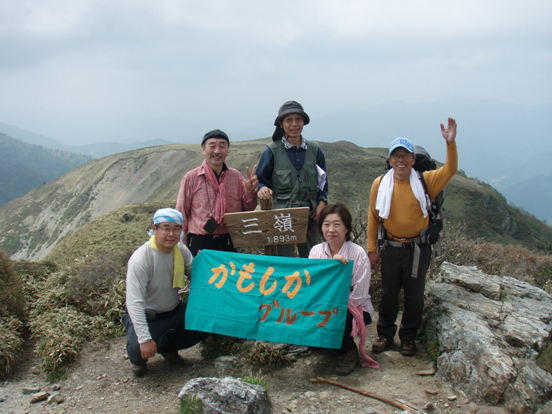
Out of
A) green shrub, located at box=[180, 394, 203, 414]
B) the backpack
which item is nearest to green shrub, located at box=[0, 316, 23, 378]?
green shrub, located at box=[180, 394, 203, 414]

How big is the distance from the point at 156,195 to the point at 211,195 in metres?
60.3

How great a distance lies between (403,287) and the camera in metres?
4.41

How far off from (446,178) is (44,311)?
5748 millimetres

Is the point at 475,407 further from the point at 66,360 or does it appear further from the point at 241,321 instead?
the point at 66,360

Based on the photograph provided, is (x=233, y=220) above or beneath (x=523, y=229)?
above

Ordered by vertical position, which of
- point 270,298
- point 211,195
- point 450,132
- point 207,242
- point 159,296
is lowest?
point 159,296

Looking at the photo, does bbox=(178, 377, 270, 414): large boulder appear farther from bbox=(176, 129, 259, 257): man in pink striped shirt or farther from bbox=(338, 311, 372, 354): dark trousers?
bbox=(176, 129, 259, 257): man in pink striped shirt

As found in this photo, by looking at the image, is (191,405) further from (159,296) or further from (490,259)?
(490,259)

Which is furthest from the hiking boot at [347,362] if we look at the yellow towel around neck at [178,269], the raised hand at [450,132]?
the raised hand at [450,132]

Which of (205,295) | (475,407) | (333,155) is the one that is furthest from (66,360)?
(333,155)

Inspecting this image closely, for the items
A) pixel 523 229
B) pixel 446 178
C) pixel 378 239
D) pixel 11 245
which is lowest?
pixel 11 245

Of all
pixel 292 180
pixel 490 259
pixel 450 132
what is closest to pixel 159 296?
pixel 292 180

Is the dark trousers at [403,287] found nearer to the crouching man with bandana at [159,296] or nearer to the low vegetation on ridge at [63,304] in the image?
the low vegetation on ridge at [63,304]

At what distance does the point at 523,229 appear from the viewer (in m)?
37.0
